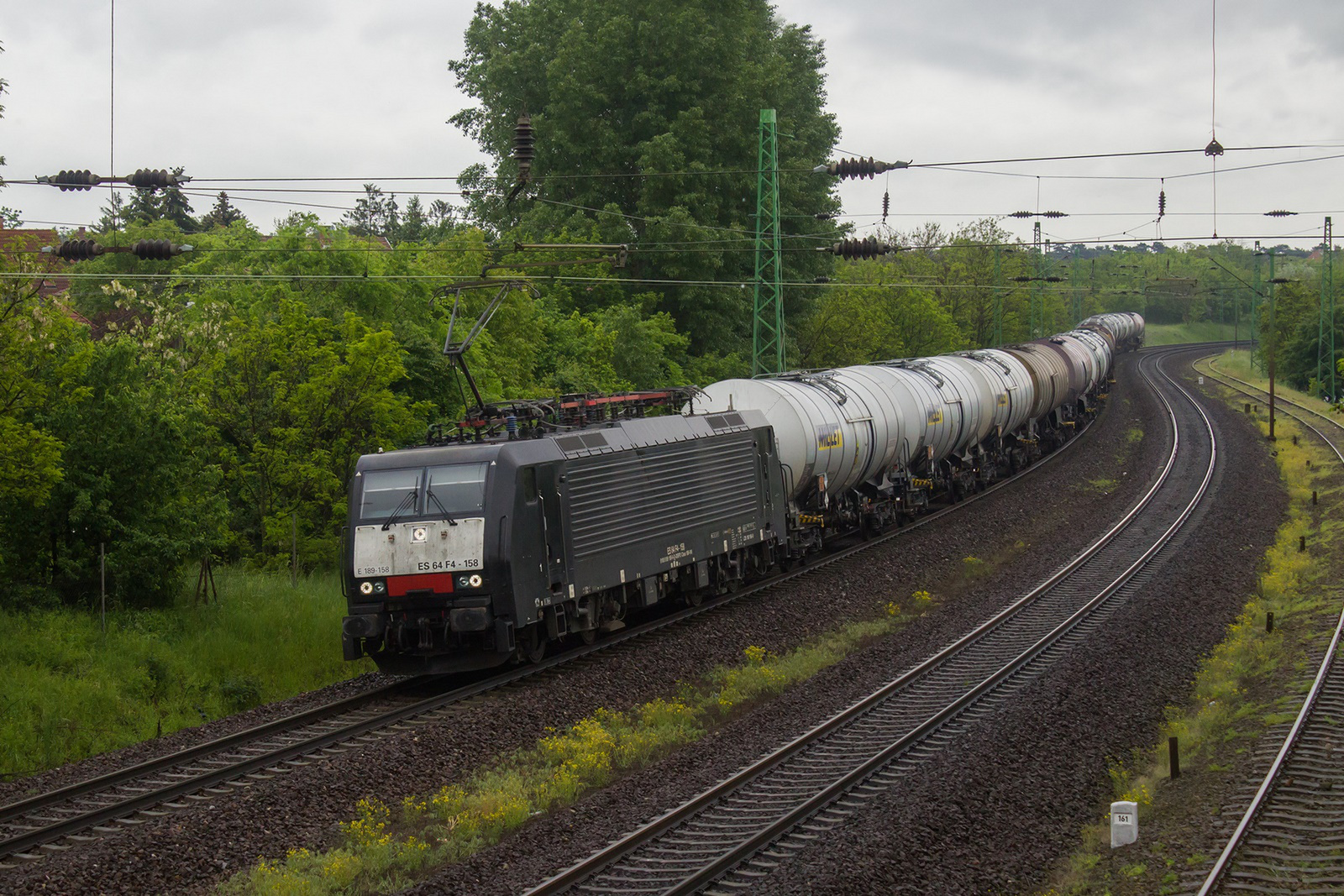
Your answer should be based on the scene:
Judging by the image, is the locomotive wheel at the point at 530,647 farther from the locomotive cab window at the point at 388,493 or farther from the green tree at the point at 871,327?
the green tree at the point at 871,327

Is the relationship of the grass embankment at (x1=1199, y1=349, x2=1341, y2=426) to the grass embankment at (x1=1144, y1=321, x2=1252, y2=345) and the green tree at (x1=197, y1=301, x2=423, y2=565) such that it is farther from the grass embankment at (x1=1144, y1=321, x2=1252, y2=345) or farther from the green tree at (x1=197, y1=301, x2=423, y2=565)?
the green tree at (x1=197, y1=301, x2=423, y2=565)

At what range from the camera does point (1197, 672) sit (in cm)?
1847

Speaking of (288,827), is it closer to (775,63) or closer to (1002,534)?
(1002,534)

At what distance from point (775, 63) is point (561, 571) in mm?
37676

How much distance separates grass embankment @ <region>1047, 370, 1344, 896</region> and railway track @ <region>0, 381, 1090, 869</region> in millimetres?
7998

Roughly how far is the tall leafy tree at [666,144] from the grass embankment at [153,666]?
27834mm

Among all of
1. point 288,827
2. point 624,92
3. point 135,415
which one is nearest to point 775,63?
point 624,92

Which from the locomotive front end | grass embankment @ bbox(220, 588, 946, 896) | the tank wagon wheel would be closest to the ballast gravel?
grass embankment @ bbox(220, 588, 946, 896)

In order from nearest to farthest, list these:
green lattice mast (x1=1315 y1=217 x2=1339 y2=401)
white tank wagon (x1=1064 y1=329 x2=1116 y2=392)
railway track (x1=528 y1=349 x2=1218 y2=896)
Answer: railway track (x1=528 y1=349 x2=1218 y2=896)
white tank wagon (x1=1064 y1=329 x2=1116 y2=392)
green lattice mast (x1=1315 y1=217 x2=1339 y2=401)

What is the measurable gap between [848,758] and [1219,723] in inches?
205

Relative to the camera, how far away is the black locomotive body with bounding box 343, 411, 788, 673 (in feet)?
54.7

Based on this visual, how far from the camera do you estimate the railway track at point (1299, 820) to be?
10.5 meters

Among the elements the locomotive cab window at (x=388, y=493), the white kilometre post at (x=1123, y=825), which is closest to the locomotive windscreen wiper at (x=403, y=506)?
the locomotive cab window at (x=388, y=493)

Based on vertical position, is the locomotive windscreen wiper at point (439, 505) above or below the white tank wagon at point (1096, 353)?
below
